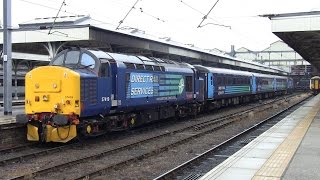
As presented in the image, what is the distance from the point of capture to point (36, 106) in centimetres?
1391

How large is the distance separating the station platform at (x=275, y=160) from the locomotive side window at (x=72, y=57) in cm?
618

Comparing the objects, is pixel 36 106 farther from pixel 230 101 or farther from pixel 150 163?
pixel 230 101

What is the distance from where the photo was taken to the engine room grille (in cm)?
1378

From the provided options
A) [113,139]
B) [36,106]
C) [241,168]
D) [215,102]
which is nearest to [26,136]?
[36,106]

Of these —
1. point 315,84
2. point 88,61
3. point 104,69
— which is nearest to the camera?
point 88,61

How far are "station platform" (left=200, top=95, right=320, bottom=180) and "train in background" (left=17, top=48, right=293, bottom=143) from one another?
496 cm

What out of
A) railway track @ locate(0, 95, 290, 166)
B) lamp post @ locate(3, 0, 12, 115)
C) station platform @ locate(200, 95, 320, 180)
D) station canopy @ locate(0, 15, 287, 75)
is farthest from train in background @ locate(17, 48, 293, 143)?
station canopy @ locate(0, 15, 287, 75)

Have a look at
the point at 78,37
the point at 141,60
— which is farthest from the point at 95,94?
the point at 78,37

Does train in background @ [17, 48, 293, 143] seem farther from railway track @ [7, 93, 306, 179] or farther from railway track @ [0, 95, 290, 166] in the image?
railway track @ [7, 93, 306, 179]

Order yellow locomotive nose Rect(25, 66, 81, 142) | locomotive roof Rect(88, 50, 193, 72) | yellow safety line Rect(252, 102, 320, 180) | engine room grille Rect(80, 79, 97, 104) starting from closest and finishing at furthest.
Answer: yellow safety line Rect(252, 102, 320, 180), yellow locomotive nose Rect(25, 66, 81, 142), engine room grille Rect(80, 79, 97, 104), locomotive roof Rect(88, 50, 193, 72)

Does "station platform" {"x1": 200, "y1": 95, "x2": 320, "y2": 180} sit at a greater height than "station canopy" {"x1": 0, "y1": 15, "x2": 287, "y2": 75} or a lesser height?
lesser

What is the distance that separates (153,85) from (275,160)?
28.9 ft

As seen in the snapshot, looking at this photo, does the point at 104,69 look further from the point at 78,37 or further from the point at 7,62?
the point at 78,37

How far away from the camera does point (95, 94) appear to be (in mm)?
14344
